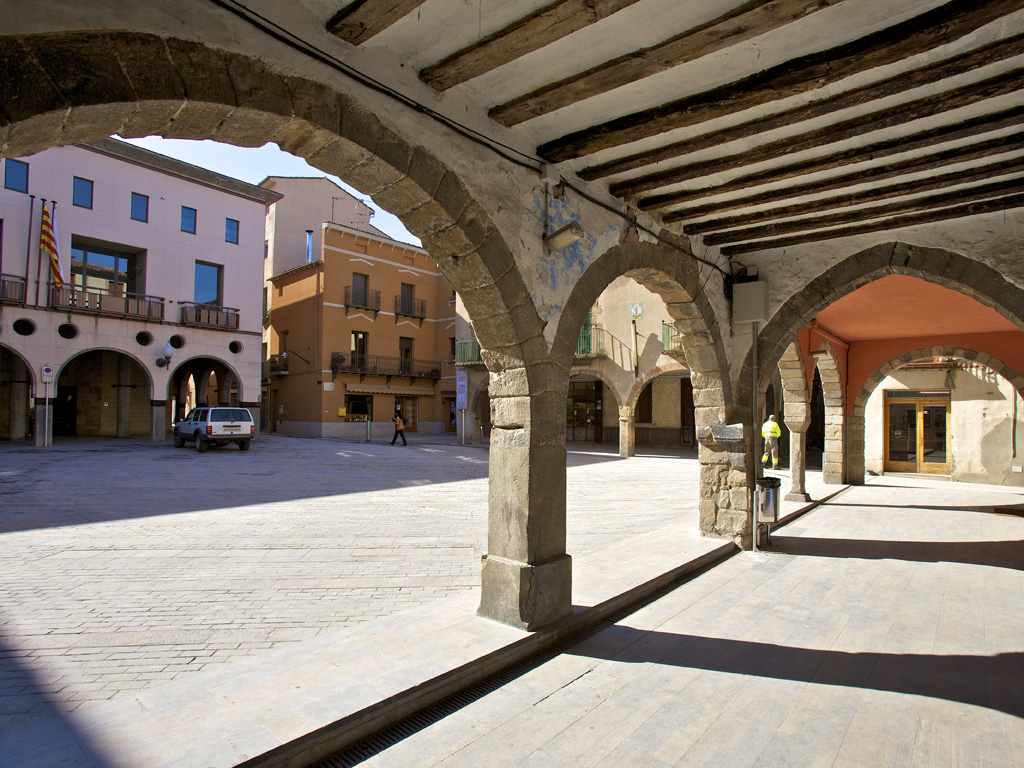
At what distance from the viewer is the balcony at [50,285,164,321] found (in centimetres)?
1559

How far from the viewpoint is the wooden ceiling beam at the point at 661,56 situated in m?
2.45

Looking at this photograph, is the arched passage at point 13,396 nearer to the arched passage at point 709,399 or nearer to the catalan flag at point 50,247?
the catalan flag at point 50,247

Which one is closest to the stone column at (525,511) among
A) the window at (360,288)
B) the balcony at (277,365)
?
the window at (360,288)

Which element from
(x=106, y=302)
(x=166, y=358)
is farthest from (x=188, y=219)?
(x=166, y=358)

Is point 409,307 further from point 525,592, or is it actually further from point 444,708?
point 444,708

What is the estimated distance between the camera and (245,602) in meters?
3.95

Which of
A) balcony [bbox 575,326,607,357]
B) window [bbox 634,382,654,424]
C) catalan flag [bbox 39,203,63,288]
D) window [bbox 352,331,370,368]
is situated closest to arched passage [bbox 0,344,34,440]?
catalan flag [bbox 39,203,63,288]

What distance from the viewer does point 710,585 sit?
14.9ft

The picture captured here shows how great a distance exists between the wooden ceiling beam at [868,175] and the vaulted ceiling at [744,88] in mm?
12

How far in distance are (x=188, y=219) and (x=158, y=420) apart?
20.2 feet

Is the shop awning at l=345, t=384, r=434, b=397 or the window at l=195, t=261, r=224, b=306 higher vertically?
the window at l=195, t=261, r=224, b=306

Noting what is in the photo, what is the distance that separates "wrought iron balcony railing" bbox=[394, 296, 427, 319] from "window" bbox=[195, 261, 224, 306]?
6920 mm

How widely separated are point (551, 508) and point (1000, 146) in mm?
3514

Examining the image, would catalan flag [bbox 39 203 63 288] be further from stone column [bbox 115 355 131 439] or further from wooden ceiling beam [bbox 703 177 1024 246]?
wooden ceiling beam [bbox 703 177 1024 246]
